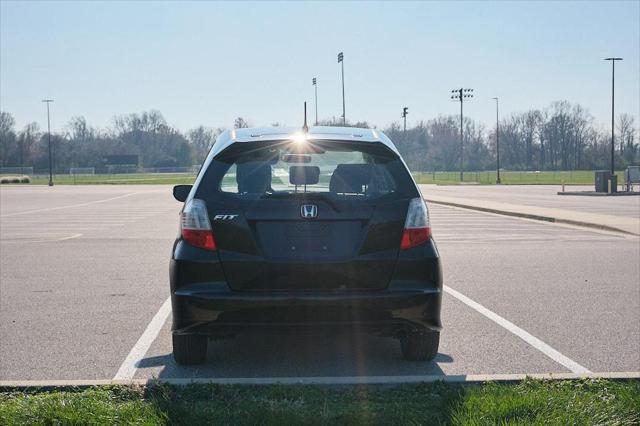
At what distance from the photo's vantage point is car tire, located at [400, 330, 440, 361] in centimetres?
558

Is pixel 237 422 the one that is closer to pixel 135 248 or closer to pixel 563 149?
pixel 135 248

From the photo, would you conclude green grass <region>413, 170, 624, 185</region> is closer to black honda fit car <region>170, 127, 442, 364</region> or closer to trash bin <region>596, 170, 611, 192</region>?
trash bin <region>596, 170, 611, 192</region>

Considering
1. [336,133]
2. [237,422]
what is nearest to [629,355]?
[336,133]

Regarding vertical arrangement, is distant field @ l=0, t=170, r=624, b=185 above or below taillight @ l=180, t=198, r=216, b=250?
below

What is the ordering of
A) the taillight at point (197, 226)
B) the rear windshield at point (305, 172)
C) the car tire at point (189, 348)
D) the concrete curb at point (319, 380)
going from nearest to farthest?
the concrete curb at point (319, 380) → the taillight at point (197, 226) → the rear windshield at point (305, 172) → the car tire at point (189, 348)

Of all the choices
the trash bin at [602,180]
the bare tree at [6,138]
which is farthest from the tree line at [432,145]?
the trash bin at [602,180]

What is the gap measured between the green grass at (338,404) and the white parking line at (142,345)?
26.9 inches

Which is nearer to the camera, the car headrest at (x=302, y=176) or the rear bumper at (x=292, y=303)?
the rear bumper at (x=292, y=303)

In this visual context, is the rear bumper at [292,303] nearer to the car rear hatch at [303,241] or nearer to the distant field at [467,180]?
the car rear hatch at [303,241]

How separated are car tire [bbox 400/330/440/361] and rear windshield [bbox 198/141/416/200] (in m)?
→ 1.09

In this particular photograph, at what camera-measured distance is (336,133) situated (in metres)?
5.63

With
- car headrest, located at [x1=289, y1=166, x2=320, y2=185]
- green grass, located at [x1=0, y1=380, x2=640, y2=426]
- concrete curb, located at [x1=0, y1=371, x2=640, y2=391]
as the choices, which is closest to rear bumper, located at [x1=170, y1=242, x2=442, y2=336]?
concrete curb, located at [x1=0, y1=371, x2=640, y2=391]

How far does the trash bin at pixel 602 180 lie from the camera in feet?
137

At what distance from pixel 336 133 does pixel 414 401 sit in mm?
2094
